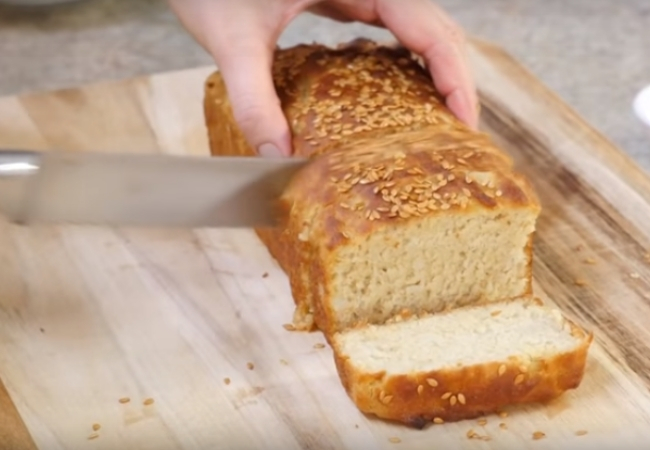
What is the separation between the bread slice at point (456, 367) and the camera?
1.95 meters

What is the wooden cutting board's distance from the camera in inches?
77.2

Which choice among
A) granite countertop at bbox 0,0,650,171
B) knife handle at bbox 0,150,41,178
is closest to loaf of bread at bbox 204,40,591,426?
knife handle at bbox 0,150,41,178

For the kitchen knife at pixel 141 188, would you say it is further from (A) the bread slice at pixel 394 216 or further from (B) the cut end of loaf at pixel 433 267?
A: (B) the cut end of loaf at pixel 433 267

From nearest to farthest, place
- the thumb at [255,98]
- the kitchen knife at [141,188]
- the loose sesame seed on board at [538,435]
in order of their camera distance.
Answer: the loose sesame seed on board at [538,435] → the kitchen knife at [141,188] → the thumb at [255,98]

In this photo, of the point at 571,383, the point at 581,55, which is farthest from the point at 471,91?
the point at 581,55

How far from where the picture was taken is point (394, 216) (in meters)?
2.05

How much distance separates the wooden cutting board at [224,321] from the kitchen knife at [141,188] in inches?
8.1

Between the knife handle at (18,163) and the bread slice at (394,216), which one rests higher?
the knife handle at (18,163)

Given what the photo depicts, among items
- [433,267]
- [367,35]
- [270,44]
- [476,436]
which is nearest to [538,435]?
[476,436]

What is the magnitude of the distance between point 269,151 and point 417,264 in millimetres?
419

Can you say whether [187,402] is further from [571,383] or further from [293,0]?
[293,0]

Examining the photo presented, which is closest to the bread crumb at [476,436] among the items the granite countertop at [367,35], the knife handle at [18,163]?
the knife handle at [18,163]

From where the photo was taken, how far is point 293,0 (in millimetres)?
2525

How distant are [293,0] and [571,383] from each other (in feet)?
3.59
